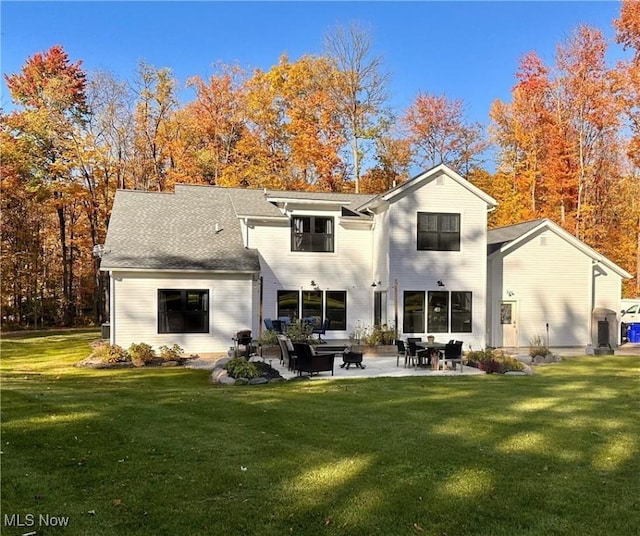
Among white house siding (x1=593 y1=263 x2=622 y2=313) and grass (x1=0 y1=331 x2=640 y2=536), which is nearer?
grass (x1=0 y1=331 x2=640 y2=536)

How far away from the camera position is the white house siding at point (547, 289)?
2120 centimetres

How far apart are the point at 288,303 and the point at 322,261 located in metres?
2.13

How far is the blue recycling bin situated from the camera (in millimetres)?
23094

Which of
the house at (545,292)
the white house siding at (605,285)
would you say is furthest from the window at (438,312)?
the white house siding at (605,285)

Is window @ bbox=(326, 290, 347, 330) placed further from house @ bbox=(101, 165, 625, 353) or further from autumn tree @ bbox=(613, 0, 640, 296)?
autumn tree @ bbox=(613, 0, 640, 296)

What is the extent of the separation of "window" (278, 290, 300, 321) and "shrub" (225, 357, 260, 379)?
7442 millimetres

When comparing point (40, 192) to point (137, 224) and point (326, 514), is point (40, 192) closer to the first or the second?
point (137, 224)

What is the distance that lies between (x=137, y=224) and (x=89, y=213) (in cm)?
1473

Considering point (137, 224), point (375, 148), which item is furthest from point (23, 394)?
point (375, 148)

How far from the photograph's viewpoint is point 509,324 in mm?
21188

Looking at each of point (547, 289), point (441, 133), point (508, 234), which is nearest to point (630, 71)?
point (508, 234)

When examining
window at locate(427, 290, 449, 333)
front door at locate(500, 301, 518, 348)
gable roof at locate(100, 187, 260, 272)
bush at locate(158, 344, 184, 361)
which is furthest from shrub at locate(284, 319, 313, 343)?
front door at locate(500, 301, 518, 348)

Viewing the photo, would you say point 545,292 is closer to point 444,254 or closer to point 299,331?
point 444,254

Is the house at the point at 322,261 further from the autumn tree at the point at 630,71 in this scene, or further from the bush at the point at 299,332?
the autumn tree at the point at 630,71
